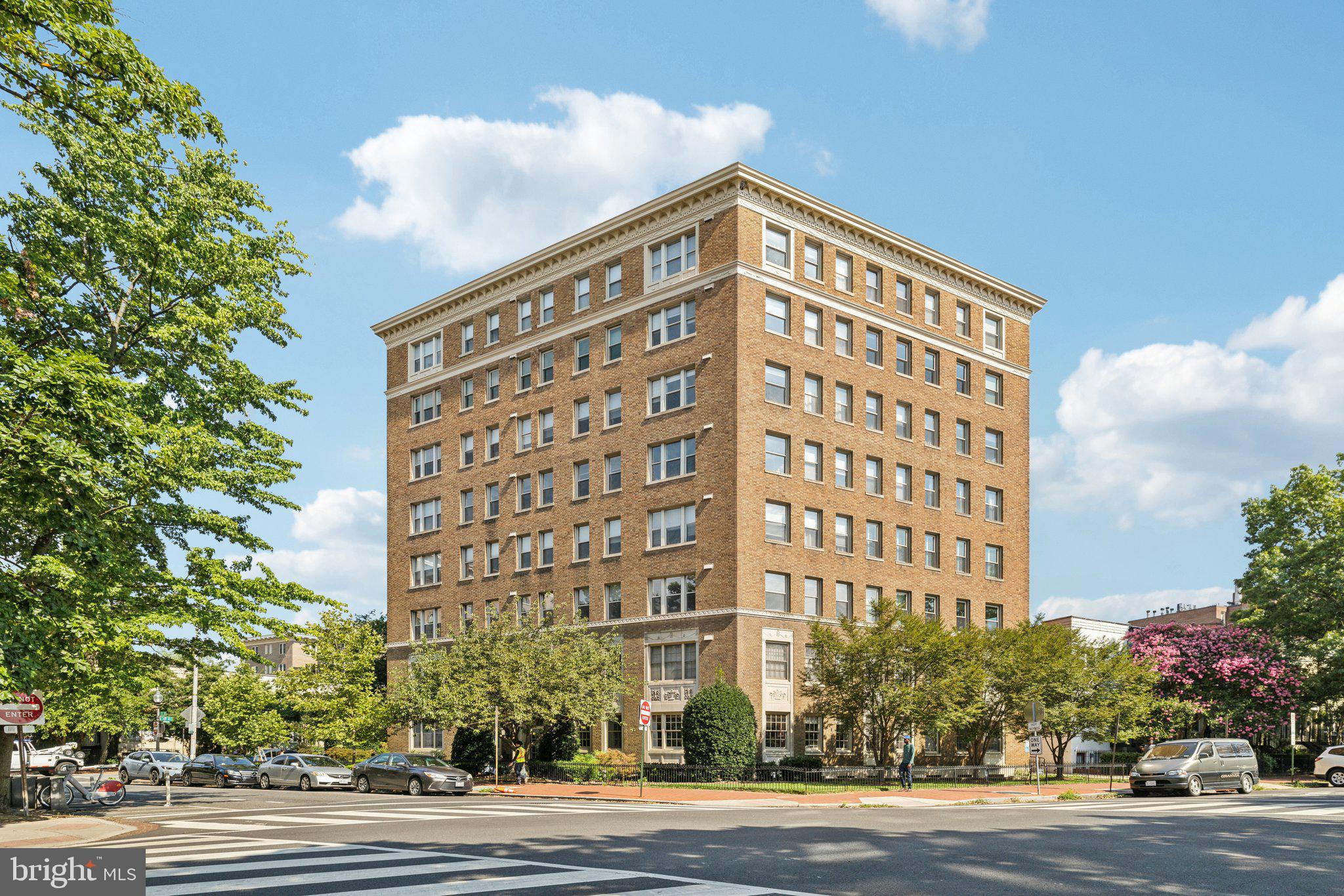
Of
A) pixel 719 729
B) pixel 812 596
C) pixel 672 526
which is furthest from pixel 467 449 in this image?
pixel 719 729

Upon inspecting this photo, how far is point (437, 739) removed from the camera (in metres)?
59.9

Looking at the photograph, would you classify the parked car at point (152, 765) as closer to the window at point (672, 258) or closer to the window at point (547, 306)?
the window at point (547, 306)

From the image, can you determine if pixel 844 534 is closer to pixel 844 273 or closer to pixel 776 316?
pixel 776 316

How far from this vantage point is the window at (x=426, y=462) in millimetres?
62625

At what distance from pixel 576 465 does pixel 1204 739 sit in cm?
2888

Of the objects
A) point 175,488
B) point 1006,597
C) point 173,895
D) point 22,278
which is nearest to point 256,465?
point 175,488

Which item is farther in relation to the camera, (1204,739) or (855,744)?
(855,744)

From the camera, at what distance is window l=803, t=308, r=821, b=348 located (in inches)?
1970

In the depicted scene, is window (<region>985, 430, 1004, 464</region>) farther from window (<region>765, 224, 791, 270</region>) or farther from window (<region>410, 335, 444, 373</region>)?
window (<region>410, 335, 444, 373</region>)

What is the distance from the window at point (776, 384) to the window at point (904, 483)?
7963 millimetres

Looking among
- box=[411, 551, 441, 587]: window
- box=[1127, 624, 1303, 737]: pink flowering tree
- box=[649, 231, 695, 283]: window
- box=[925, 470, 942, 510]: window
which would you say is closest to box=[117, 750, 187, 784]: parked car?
box=[411, 551, 441, 587]: window

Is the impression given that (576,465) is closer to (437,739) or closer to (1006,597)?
(437,739)

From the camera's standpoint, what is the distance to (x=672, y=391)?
163 feet

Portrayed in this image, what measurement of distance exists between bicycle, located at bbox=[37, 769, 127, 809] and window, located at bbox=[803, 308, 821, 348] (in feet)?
102
